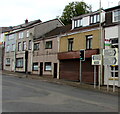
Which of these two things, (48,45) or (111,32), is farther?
(48,45)

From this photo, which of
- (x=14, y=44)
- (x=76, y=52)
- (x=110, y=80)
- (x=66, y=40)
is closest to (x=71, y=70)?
(x=76, y=52)

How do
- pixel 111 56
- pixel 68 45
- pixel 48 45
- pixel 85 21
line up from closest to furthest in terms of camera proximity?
pixel 111 56, pixel 85 21, pixel 68 45, pixel 48 45

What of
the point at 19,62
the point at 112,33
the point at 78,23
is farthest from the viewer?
the point at 19,62

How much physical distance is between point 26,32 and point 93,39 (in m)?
18.0

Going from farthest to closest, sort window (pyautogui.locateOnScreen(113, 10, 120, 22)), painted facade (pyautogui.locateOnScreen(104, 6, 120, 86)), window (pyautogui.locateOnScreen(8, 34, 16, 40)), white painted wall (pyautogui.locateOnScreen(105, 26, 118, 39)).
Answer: window (pyautogui.locateOnScreen(8, 34, 16, 40))
window (pyautogui.locateOnScreen(113, 10, 120, 22))
white painted wall (pyautogui.locateOnScreen(105, 26, 118, 39))
painted facade (pyautogui.locateOnScreen(104, 6, 120, 86))

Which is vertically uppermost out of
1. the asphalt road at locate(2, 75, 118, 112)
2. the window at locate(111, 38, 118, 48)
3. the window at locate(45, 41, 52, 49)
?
the window at locate(45, 41, 52, 49)

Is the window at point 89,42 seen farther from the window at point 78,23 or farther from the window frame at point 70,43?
the window at point 78,23

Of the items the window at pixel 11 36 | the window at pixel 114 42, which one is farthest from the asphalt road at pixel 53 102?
the window at pixel 11 36

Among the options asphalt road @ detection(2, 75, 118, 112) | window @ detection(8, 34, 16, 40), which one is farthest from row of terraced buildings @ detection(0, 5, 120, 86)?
asphalt road @ detection(2, 75, 118, 112)

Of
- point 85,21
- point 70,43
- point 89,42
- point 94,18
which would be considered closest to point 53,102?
point 89,42

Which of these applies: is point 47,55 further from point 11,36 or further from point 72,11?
point 72,11

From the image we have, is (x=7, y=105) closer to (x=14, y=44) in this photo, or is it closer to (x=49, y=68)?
(x=49, y=68)

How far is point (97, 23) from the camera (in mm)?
24781

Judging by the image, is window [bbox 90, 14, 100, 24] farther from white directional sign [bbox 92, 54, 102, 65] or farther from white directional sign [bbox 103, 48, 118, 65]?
white directional sign [bbox 103, 48, 118, 65]
